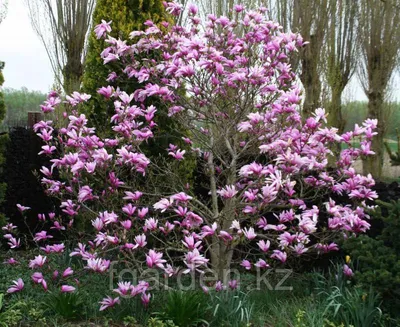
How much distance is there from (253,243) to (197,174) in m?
1.09

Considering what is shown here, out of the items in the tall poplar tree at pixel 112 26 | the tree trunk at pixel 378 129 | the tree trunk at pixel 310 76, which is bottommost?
the tree trunk at pixel 378 129

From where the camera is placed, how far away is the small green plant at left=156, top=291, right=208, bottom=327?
3.98 metres

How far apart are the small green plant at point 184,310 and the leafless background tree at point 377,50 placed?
11.1 meters

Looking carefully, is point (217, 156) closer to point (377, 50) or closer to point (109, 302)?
point (109, 302)

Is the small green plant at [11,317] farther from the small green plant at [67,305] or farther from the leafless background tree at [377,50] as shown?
the leafless background tree at [377,50]

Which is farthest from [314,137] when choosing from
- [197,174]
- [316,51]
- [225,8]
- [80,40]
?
[80,40]

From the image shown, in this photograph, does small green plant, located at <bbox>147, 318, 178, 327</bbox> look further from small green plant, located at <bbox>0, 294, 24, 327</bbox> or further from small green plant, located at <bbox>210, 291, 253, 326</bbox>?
small green plant, located at <bbox>0, 294, 24, 327</bbox>

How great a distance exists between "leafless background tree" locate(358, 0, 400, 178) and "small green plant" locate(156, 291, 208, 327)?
1114 cm

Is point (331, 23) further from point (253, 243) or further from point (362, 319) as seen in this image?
point (362, 319)

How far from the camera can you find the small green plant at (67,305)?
425 cm

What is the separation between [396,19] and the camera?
559 inches

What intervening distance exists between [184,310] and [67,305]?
91cm

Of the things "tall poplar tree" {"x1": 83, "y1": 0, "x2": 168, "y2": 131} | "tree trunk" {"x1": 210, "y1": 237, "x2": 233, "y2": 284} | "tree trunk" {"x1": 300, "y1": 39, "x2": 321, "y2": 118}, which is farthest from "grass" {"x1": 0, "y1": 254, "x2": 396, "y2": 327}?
"tree trunk" {"x1": 300, "y1": 39, "x2": 321, "y2": 118}

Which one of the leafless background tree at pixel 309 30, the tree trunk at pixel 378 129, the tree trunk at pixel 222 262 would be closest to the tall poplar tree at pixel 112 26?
the tree trunk at pixel 222 262
